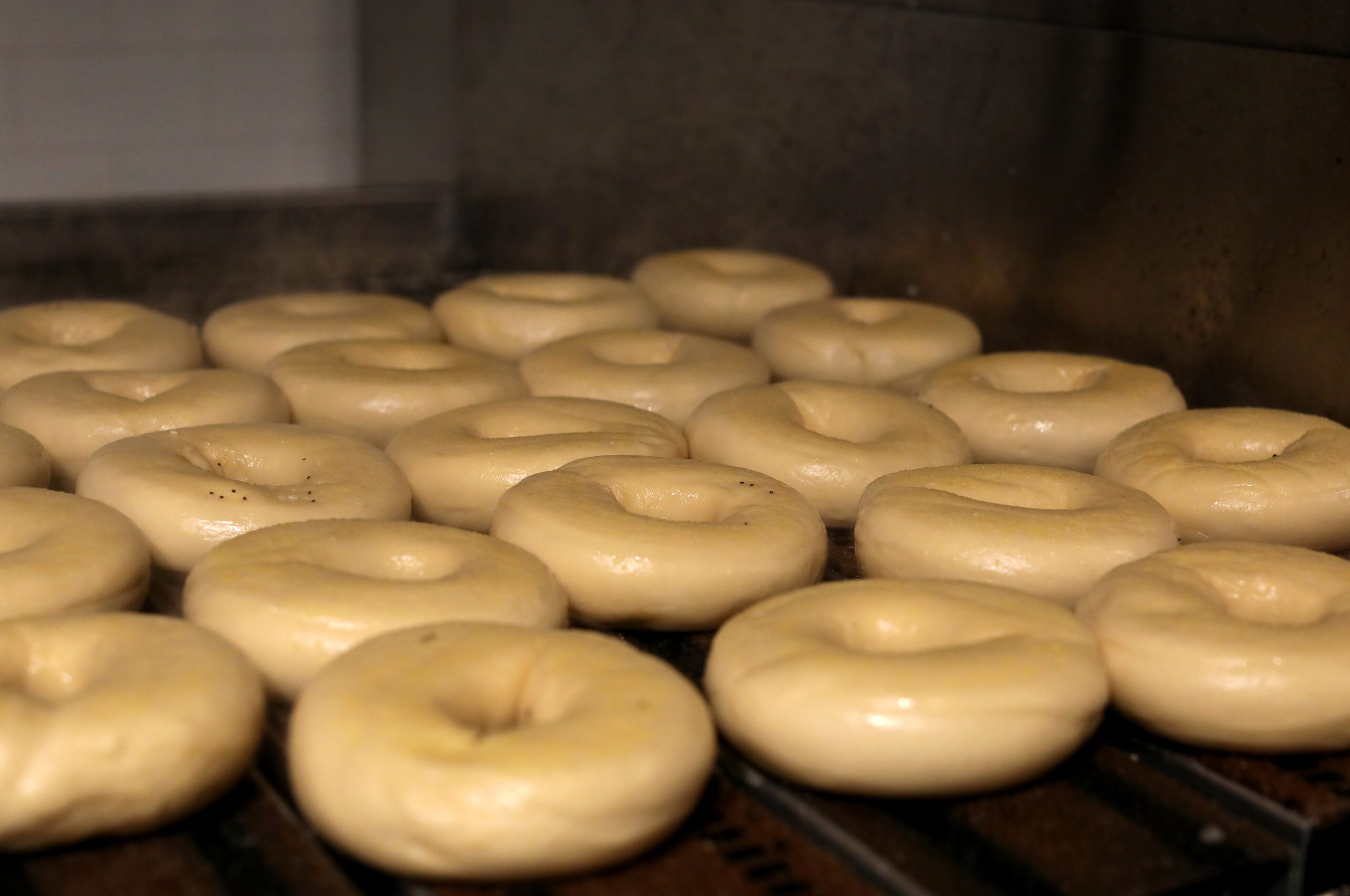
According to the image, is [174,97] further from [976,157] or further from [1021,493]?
[1021,493]

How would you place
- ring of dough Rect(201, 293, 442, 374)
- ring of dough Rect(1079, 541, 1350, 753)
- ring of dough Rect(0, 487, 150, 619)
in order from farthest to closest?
ring of dough Rect(201, 293, 442, 374) → ring of dough Rect(0, 487, 150, 619) → ring of dough Rect(1079, 541, 1350, 753)

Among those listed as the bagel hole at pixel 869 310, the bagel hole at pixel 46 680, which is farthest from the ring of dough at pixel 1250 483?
the bagel hole at pixel 46 680

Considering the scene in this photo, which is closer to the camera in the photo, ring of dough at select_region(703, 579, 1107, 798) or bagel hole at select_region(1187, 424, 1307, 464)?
ring of dough at select_region(703, 579, 1107, 798)

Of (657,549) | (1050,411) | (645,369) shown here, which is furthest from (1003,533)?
(645,369)

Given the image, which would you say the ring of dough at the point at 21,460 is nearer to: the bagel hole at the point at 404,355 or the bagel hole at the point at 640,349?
the bagel hole at the point at 404,355

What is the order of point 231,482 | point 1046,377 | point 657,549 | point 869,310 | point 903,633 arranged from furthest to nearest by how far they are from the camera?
point 869,310 → point 1046,377 → point 231,482 → point 657,549 → point 903,633

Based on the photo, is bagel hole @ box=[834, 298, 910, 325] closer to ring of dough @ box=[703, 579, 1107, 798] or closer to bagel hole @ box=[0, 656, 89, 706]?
ring of dough @ box=[703, 579, 1107, 798]

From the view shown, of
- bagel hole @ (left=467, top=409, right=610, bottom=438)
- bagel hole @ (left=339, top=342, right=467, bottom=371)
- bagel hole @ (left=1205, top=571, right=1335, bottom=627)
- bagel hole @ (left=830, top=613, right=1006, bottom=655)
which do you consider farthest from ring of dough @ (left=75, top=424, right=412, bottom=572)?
bagel hole @ (left=1205, top=571, right=1335, bottom=627)
